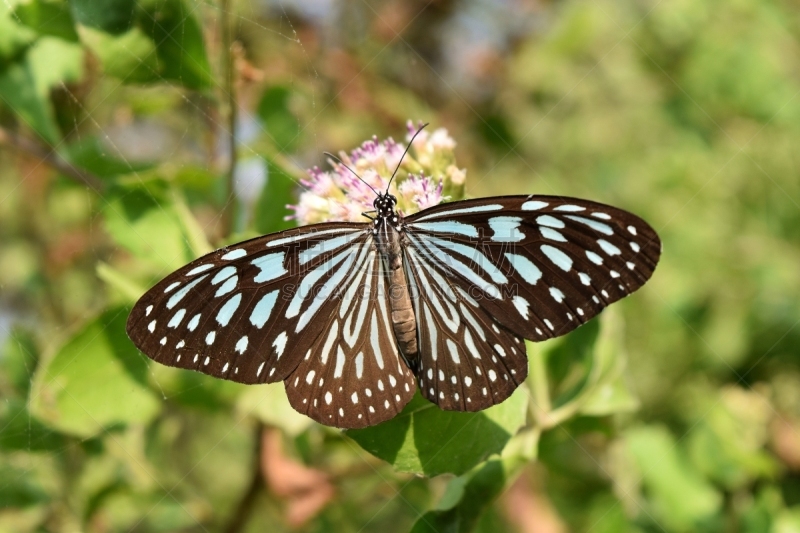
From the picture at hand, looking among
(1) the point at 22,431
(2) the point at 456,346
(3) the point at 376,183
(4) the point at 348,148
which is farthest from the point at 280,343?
(4) the point at 348,148

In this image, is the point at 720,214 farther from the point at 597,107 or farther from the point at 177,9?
the point at 177,9

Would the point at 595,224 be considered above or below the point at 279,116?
above

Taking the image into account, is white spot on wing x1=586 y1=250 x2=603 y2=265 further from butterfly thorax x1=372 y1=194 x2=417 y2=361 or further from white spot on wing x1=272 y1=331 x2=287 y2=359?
white spot on wing x1=272 y1=331 x2=287 y2=359

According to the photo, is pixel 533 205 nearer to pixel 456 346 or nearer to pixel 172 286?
pixel 456 346

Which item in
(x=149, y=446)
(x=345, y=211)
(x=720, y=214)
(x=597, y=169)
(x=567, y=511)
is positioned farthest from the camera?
(x=597, y=169)

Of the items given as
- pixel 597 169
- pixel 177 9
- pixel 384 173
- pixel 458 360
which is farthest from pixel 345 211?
pixel 597 169

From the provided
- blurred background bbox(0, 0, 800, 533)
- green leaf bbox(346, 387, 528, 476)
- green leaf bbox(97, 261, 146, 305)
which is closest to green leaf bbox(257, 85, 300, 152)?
blurred background bbox(0, 0, 800, 533)

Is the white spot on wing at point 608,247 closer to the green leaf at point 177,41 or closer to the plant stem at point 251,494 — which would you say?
the green leaf at point 177,41
